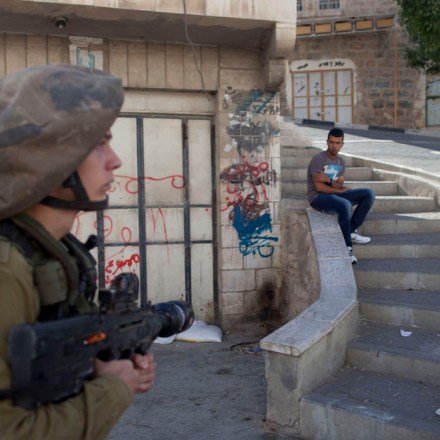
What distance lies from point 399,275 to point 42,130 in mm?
4491

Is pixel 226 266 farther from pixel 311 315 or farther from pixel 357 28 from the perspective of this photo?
pixel 357 28

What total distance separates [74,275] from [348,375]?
3.21m

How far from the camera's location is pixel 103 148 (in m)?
1.66

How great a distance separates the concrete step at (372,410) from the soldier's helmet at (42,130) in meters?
2.82

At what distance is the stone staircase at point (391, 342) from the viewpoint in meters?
3.67

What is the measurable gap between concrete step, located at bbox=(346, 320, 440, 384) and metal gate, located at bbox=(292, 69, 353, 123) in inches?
571

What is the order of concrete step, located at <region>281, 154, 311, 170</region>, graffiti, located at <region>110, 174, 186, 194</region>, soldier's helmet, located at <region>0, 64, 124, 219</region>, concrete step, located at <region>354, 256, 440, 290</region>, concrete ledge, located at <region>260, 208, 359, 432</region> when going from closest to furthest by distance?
1. soldier's helmet, located at <region>0, 64, 124, 219</region>
2. concrete ledge, located at <region>260, 208, 359, 432</region>
3. concrete step, located at <region>354, 256, 440, 290</region>
4. graffiti, located at <region>110, 174, 186, 194</region>
5. concrete step, located at <region>281, 154, 311, 170</region>

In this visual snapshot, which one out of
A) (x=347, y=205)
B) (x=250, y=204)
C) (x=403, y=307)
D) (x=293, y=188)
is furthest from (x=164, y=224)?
(x=403, y=307)

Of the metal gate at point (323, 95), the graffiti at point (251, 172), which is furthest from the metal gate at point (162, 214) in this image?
the metal gate at point (323, 95)

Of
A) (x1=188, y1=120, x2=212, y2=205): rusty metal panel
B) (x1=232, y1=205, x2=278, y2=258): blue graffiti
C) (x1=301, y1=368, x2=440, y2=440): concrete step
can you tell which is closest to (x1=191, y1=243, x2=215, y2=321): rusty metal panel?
(x1=232, y1=205, x2=278, y2=258): blue graffiti

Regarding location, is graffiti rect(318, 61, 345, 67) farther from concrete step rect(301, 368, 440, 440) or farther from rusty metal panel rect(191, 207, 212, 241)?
concrete step rect(301, 368, 440, 440)

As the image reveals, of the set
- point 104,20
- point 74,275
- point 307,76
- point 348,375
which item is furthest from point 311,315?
point 307,76

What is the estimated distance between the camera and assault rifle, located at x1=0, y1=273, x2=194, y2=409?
134 cm

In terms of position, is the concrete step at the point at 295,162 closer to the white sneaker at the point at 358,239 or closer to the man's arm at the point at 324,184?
the man's arm at the point at 324,184
